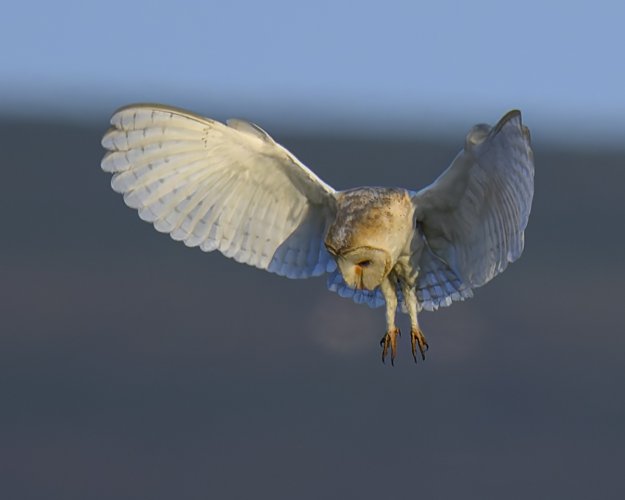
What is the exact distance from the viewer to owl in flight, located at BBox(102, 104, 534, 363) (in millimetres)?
13312

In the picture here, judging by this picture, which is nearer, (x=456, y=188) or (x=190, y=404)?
(x=456, y=188)

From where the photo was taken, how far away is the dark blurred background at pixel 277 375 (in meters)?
27.9

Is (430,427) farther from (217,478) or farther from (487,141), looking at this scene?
(487,141)

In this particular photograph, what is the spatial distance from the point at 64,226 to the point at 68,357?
15.0 feet

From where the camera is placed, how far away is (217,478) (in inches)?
1088

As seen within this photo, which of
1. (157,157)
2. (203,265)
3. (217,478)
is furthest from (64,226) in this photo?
(157,157)

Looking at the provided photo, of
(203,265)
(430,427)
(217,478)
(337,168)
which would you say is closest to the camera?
(217,478)

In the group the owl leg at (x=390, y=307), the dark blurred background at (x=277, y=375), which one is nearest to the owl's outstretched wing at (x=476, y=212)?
the owl leg at (x=390, y=307)

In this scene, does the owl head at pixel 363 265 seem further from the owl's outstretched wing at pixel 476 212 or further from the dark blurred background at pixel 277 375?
the dark blurred background at pixel 277 375

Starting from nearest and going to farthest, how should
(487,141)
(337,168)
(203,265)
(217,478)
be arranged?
(487,141), (217,478), (203,265), (337,168)

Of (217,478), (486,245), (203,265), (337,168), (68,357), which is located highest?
(337,168)

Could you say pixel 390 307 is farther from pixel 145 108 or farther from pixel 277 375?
pixel 277 375

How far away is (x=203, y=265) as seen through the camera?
33.0 meters

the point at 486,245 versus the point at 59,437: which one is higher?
the point at 59,437
